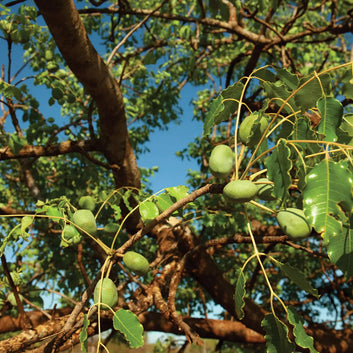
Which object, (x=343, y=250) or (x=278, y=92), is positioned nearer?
(x=343, y=250)

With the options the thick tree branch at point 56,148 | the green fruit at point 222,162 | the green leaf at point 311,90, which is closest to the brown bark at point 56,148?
the thick tree branch at point 56,148

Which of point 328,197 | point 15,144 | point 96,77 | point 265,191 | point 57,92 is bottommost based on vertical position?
point 328,197

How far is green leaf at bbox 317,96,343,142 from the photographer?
944 mm

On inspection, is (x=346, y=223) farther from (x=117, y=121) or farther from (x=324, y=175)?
(x=117, y=121)

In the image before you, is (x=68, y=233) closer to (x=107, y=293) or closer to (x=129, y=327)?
(x=107, y=293)

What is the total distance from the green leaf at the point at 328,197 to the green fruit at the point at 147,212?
0.50 metres

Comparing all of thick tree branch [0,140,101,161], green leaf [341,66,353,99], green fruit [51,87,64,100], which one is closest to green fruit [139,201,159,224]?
green leaf [341,66,353,99]

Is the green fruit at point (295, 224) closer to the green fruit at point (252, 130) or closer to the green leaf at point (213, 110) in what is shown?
the green fruit at point (252, 130)

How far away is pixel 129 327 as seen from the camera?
106cm

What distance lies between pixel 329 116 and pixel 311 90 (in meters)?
0.13

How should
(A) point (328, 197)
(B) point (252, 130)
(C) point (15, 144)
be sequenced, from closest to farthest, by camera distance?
(A) point (328, 197) < (B) point (252, 130) < (C) point (15, 144)

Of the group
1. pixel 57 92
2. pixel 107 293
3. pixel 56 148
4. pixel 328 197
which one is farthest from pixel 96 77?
pixel 328 197

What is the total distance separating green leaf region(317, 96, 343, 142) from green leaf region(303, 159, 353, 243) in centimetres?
19

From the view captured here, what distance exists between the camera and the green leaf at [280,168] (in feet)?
2.78
